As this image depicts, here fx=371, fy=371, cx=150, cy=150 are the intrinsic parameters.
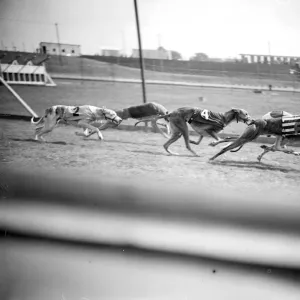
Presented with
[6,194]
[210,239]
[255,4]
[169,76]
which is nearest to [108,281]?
[210,239]

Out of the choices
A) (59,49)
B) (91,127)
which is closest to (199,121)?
(91,127)

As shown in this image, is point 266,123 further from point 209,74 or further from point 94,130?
point 94,130

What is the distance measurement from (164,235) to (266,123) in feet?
3.29

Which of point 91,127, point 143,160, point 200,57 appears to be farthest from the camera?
point 91,127

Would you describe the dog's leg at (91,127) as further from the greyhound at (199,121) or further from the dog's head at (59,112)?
the greyhound at (199,121)

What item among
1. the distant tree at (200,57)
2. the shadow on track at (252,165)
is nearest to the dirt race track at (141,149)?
the shadow on track at (252,165)

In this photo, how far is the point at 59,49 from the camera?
2701mm

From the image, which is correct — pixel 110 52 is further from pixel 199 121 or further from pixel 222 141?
pixel 222 141

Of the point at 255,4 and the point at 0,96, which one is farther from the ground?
the point at 255,4

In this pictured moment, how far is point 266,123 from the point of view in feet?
7.74

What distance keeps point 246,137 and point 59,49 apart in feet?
4.83

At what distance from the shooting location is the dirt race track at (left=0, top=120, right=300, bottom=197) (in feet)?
7.86

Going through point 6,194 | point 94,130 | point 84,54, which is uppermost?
point 84,54

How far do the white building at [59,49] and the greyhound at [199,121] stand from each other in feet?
2.61
